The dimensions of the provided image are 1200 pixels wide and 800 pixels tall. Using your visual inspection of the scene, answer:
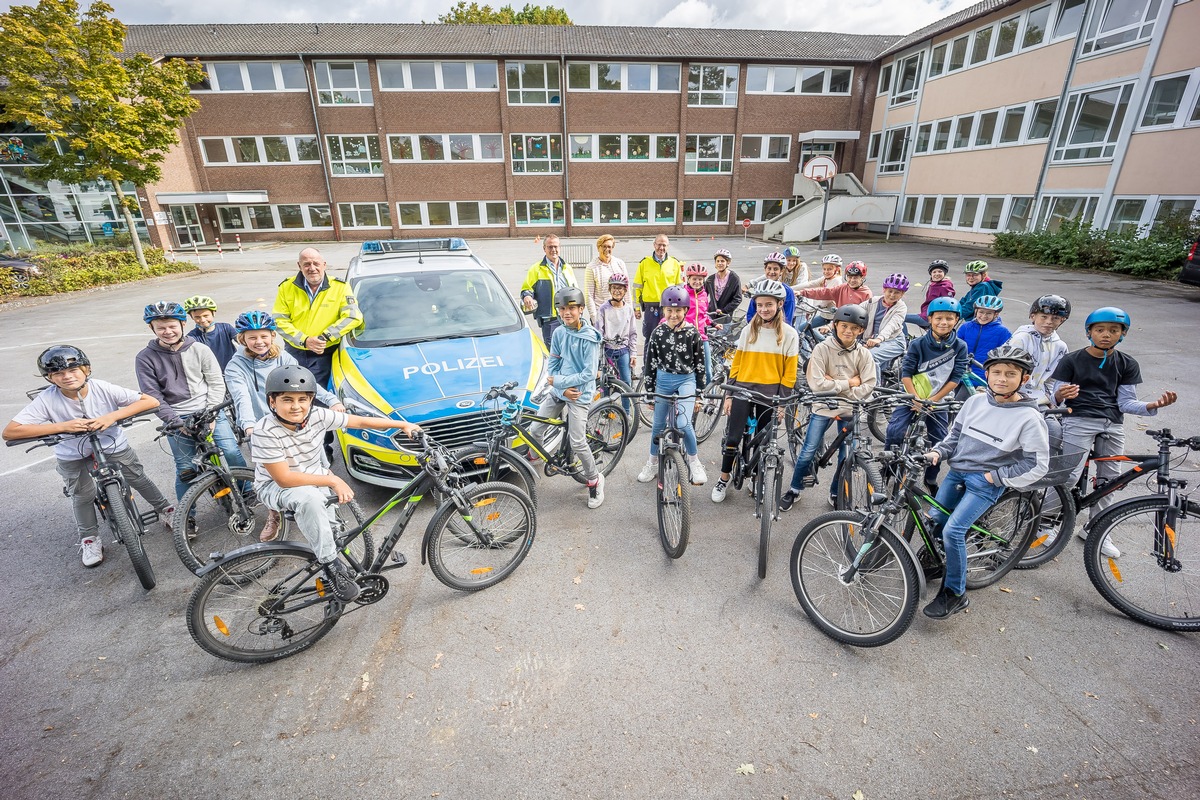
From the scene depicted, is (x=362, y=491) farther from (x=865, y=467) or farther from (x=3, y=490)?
(x=865, y=467)

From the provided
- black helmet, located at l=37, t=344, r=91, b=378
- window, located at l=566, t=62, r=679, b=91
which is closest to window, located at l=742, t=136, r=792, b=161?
window, located at l=566, t=62, r=679, b=91

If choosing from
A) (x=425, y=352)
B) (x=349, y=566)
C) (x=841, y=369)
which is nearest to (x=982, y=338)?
(x=841, y=369)

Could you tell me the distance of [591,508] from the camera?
202 inches

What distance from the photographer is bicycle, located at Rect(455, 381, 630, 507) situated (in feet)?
14.2

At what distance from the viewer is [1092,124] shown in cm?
1841

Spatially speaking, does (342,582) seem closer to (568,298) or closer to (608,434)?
(568,298)

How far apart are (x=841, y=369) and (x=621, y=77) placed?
100 feet

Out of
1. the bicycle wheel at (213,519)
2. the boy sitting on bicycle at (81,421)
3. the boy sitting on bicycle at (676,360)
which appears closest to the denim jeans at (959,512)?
the boy sitting on bicycle at (676,360)

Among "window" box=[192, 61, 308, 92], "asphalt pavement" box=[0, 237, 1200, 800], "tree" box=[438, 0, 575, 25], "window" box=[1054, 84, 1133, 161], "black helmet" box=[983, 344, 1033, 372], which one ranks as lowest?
"asphalt pavement" box=[0, 237, 1200, 800]

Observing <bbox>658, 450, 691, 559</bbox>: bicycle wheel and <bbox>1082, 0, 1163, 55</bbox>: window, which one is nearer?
<bbox>658, 450, 691, 559</bbox>: bicycle wheel

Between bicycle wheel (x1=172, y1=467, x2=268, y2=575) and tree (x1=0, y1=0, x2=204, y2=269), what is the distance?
1946 centimetres

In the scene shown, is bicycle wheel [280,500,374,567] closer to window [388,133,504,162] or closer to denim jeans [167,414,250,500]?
denim jeans [167,414,250,500]

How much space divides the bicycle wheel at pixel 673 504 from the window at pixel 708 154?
3063 cm

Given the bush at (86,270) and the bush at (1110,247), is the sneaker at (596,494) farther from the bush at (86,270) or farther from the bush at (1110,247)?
the bush at (86,270)
